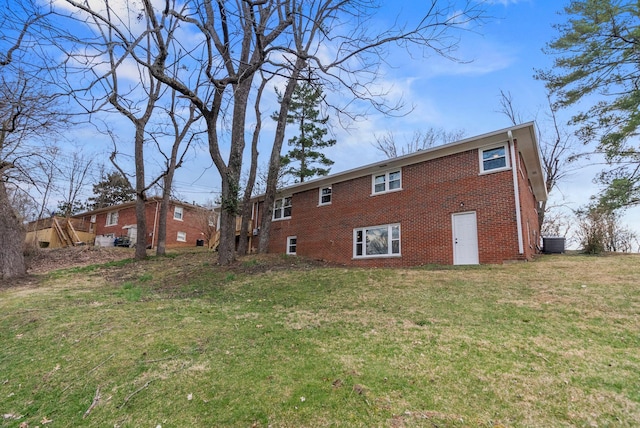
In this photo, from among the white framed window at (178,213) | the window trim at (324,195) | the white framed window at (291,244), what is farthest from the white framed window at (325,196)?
the white framed window at (178,213)

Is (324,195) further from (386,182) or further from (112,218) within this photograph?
(112,218)

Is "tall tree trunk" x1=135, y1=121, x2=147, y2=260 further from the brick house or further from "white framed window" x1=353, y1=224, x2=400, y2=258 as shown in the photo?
"white framed window" x1=353, y1=224, x2=400, y2=258

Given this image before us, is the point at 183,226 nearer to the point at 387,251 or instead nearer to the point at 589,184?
the point at 387,251

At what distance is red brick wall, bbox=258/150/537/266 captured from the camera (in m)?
10.5

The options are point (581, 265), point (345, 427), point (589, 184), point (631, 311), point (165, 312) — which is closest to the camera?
point (345, 427)

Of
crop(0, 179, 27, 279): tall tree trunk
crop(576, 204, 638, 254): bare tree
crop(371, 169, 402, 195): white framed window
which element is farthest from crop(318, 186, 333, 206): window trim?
crop(0, 179, 27, 279): tall tree trunk

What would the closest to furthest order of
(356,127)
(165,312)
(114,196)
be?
1. (165,312)
2. (356,127)
3. (114,196)

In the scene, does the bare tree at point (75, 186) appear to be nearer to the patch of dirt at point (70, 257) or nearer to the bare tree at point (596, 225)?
the patch of dirt at point (70, 257)

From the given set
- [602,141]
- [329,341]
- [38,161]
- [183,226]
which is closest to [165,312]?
[329,341]

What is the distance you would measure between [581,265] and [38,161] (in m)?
16.3

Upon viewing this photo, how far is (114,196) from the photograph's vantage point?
36.9m

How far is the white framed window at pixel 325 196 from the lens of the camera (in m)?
15.9

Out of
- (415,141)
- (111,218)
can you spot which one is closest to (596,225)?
(415,141)

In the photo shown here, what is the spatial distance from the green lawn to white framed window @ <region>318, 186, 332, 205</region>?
8.86 m
